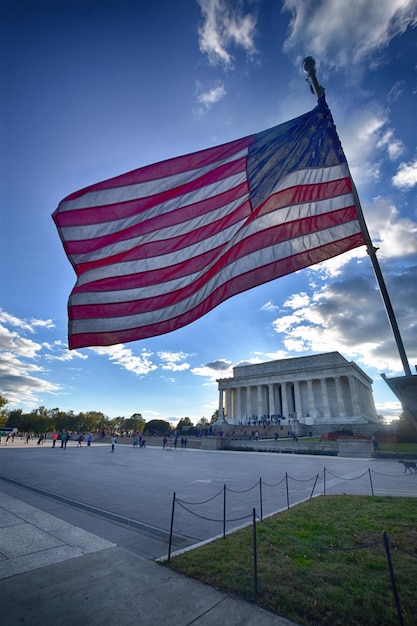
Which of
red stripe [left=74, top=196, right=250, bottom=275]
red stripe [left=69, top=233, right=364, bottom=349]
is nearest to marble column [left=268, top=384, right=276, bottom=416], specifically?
red stripe [left=69, top=233, right=364, bottom=349]

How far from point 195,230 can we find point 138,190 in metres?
1.56

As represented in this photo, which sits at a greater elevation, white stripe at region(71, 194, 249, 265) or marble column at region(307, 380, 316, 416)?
marble column at region(307, 380, 316, 416)

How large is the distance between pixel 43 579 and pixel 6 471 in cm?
1468

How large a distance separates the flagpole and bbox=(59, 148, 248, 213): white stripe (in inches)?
69.5

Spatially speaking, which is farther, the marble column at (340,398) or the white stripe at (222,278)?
the marble column at (340,398)

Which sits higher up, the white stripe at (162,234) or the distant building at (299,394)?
the distant building at (299,394)

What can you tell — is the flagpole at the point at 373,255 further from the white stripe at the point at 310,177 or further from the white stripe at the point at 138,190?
the white stripe at the point at 138,190

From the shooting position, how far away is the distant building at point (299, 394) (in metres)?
65.2

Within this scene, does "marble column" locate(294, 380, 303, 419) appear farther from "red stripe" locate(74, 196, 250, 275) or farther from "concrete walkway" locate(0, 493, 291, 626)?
"red stripe" locate(74, 196, 250, 275)

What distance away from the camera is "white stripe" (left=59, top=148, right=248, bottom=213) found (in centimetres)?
713

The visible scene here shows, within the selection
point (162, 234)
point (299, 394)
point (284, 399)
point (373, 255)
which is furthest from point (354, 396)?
point (162, 234)

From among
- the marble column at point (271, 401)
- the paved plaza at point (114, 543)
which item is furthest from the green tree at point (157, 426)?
the paved plaza at point (114, 543)

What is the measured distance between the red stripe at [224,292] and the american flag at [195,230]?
0.07 feet

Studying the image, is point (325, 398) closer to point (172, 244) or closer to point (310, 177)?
point (310, 177)
